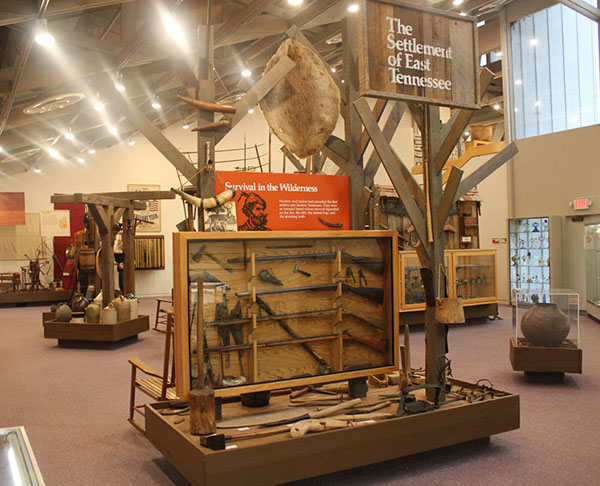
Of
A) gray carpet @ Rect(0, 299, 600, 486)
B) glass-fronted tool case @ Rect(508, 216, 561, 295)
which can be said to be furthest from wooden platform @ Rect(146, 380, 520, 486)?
glass-fronted tool case @ Rect(508, 216, 561, 295)

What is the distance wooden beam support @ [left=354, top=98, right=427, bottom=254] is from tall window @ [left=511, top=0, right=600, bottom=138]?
342 inches

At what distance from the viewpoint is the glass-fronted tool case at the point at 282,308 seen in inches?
138

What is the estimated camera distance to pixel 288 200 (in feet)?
12.9

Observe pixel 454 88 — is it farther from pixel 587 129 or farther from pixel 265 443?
pixel 587 129

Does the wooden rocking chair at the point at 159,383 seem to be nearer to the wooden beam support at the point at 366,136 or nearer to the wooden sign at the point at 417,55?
the wooden beam support at the point at 366,136

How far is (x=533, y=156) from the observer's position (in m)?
11.8

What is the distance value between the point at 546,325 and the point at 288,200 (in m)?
3.38

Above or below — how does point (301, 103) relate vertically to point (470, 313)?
above

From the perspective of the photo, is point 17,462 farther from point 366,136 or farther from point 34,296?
point 34,296

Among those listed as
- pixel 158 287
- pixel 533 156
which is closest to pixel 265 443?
pixel 533 156

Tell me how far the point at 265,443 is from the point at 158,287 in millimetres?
13878

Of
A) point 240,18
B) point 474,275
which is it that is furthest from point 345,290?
point 474,275

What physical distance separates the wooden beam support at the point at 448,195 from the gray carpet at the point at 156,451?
159cm

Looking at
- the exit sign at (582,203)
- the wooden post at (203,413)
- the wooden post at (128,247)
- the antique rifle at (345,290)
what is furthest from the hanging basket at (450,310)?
the exit sign at (582,203)
